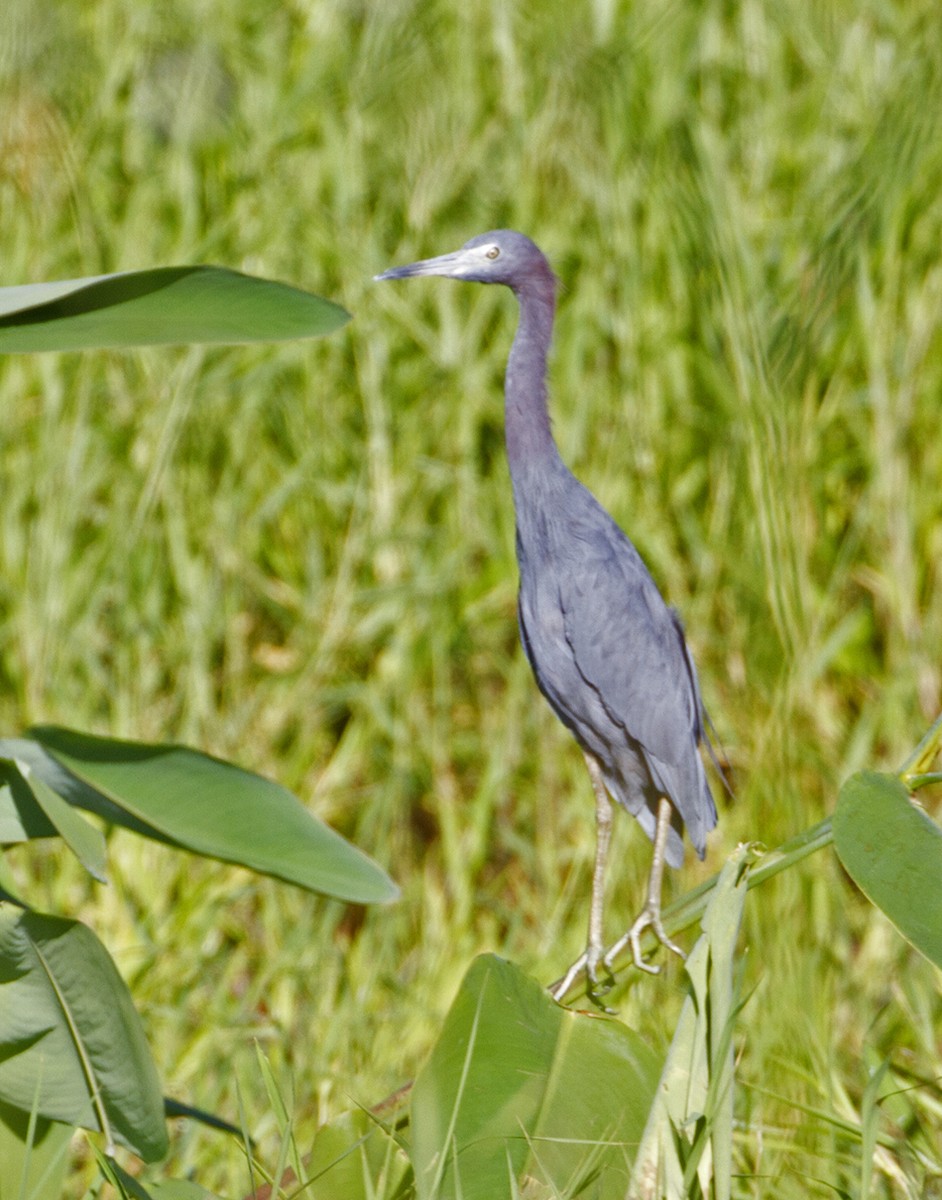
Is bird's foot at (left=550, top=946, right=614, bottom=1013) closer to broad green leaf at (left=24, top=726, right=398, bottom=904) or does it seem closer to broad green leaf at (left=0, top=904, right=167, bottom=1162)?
broad green leaf at (left=24, top=726, right=398, bottom=904)

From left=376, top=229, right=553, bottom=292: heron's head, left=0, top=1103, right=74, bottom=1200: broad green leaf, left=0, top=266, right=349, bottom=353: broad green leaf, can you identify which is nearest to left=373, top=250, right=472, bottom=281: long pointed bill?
left=376, top=229, right=553, bottom=292: heron's head

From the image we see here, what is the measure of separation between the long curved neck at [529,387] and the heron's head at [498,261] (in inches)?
0.5

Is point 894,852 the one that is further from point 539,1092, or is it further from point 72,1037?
point 72,1037

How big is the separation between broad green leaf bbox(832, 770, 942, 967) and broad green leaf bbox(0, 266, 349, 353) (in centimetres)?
63

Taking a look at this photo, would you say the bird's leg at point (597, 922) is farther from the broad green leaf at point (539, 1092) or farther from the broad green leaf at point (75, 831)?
the broad green leaf at point (75, 831)

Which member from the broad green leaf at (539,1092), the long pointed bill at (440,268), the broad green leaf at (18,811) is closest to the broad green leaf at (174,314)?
the long pointed bill at (440,268)

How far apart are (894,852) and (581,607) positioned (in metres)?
0.64

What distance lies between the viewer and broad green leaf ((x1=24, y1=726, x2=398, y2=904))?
137 cm

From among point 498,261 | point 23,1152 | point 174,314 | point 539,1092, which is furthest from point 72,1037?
point 498,261

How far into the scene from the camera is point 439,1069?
1.33 metres

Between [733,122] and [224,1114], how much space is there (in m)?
2.31

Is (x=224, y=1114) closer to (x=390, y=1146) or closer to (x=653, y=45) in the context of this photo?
(x=390, y=1146)

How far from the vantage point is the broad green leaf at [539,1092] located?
1.33m

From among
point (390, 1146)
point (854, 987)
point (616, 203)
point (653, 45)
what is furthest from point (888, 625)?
point (390, 1146)
